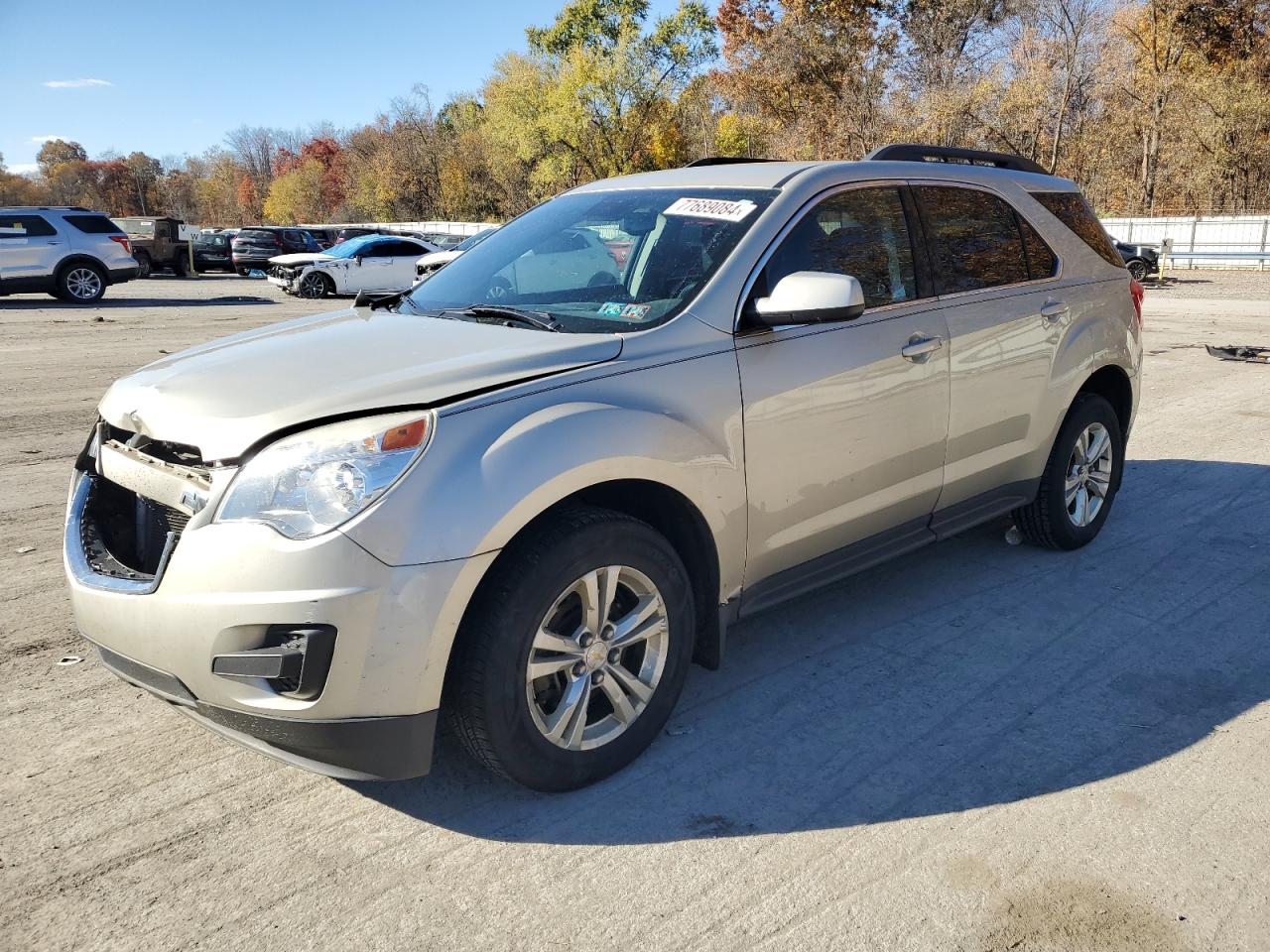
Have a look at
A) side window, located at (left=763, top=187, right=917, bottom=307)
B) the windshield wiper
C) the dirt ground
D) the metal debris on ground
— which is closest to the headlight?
the windshield wiper

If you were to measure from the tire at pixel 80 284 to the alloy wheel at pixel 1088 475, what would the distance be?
20853 millimetres

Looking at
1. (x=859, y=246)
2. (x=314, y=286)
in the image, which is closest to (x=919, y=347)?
(x=859, y=246)

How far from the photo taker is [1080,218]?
511 cm

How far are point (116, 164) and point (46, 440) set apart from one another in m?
141

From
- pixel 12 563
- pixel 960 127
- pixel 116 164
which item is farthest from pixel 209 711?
pixel 116 164

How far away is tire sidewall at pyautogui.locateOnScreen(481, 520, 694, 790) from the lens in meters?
2.72

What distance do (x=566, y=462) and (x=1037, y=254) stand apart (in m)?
3.01

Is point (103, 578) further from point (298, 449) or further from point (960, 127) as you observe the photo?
point (960, 127)

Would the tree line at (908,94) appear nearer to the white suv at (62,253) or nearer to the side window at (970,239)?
the white suv at (62,253)

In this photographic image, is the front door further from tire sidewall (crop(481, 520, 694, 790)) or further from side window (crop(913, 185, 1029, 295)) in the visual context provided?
tire sidewall (crop(481, 520, 694, 790))

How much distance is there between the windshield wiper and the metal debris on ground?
10.6m

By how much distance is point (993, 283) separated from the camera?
4.40m

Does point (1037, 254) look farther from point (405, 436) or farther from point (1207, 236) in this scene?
point (1207, 236)

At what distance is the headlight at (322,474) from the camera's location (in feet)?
8.29
